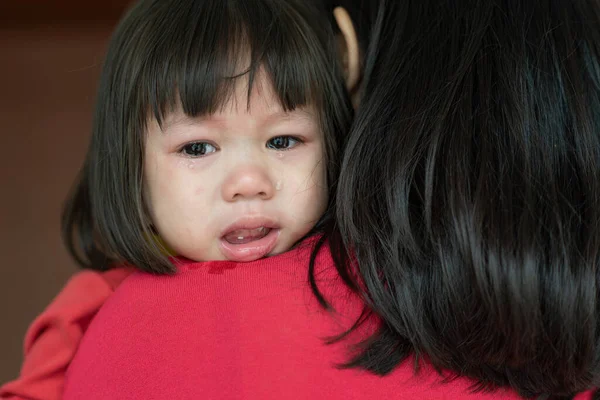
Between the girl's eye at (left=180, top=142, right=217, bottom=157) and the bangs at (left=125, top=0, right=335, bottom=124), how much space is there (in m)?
0.05

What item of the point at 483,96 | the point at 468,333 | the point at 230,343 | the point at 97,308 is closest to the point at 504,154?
the point at 483,96

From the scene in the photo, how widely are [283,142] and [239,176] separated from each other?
98 millimetres

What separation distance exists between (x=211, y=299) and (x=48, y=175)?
4.61 ft

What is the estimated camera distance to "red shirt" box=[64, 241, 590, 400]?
0.82m

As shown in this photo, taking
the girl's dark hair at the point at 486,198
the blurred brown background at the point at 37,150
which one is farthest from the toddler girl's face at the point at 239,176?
the blurred brown background at the point at 37,150

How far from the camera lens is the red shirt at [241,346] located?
2.69 ft

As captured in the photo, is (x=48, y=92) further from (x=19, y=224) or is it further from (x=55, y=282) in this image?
(x=55, y=282)

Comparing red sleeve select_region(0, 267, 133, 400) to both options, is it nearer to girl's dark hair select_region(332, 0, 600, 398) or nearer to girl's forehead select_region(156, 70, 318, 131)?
girl's forehead select_region(156, 70, 318, 131)

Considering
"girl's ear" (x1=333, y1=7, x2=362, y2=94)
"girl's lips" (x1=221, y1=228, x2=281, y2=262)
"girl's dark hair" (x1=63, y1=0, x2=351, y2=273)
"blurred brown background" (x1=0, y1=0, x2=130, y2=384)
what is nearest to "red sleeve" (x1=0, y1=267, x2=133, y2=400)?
"girl's dark hair" (x1=63, y1=0, x2=351, y2=273)

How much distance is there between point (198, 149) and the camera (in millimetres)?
1016

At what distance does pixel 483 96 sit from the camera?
2.78ft

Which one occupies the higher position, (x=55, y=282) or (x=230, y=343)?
(x=230, y=343)

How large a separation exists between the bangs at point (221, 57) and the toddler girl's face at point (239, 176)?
0.02 meters

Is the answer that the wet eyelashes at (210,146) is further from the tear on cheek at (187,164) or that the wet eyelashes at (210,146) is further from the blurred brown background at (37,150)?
the blurred brown background at (37,150)
